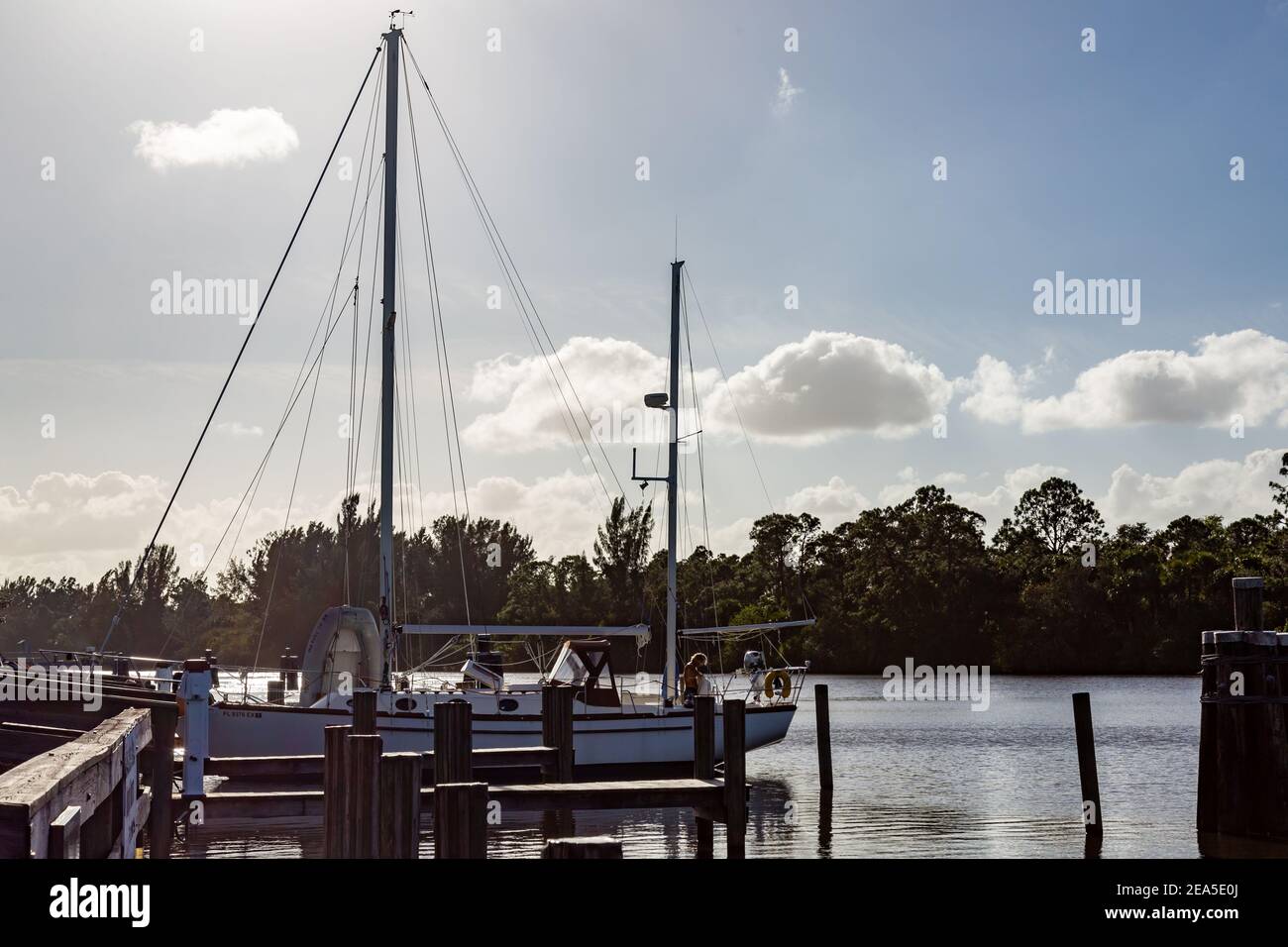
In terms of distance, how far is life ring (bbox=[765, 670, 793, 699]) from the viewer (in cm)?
3684

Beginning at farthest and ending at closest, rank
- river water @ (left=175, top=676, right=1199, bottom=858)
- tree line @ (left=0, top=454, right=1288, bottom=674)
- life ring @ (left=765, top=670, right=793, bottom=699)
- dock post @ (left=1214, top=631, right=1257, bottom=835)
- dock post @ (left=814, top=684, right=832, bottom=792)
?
1. tree line @ (left=0, top=454, right=1288, bottom=674)
2. life ring @ (left=765, top=670, right=793, bottom=699)
3. dock post @ (left=814, top=684, right=832, bottom=792)
4. river water @ (left=175, top=676, right=1199, bottom=858)
5. dock post @ (left=1214, top=631, right=1257, bottom=835)

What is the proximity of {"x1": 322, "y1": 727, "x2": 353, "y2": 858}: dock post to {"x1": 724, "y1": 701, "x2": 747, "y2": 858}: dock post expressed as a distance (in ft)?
10.4

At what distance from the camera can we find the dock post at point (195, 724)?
55.0 feet

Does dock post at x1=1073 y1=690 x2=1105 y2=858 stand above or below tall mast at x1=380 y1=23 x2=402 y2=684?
below

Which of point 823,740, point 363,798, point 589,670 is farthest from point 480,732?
point 363,798

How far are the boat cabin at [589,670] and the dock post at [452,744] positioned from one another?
2063cm

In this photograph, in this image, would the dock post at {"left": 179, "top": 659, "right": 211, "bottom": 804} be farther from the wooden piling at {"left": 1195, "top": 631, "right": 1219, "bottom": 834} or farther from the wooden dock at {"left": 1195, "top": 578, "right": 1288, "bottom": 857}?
the wooden piling at {"left": 1195, "top": 631, "right": 1219, "bottom": 834}

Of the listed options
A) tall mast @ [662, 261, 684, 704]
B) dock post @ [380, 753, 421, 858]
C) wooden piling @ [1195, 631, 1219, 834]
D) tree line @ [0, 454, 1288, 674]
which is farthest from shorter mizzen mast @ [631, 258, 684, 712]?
tree line @ [0, 454, 1288, 674]

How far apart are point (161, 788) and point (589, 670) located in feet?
72.8

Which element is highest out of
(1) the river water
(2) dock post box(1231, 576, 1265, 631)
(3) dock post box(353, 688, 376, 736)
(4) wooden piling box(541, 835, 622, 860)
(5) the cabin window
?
(2) dock post box(1231, 576, 1265, 631)

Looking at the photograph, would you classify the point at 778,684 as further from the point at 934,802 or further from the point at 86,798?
the point at 86,798

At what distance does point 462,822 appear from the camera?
8211 mm

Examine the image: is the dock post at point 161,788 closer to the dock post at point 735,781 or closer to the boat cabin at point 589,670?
the dock post at point 735,781
